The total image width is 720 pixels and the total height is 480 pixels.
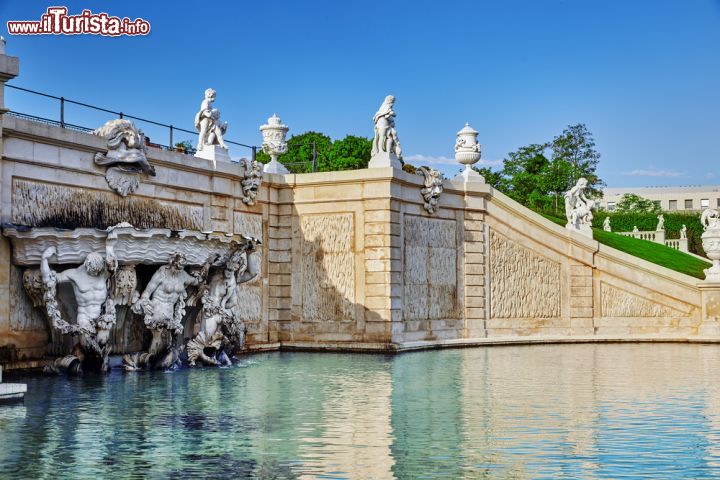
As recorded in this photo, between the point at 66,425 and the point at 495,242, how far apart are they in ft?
55.3

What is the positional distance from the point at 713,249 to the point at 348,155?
103 feet

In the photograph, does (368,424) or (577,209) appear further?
(577,209)

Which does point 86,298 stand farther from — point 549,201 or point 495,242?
point 549,201

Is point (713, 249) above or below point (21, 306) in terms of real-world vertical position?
above

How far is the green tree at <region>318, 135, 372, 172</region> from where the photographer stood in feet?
182

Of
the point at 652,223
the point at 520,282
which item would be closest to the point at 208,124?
the point at 520,282

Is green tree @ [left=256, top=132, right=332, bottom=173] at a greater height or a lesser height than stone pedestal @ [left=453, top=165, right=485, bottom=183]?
greater

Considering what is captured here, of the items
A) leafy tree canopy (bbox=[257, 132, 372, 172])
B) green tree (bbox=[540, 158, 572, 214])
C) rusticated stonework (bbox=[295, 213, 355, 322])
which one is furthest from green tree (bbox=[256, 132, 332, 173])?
rusticated stonework (bbox=[295, 213, 355, 322])

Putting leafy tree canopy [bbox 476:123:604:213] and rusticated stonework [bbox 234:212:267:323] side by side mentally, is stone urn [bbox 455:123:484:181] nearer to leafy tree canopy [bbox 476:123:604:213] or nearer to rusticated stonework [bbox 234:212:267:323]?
rusticated stonework [bbox 234:212:267:323]

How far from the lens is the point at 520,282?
25.8 metres

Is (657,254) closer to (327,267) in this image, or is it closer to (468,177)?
(468,177)

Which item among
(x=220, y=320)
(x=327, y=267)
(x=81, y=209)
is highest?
(x=81, y=209)

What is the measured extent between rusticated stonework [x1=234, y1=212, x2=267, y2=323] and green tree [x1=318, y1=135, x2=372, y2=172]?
108ft

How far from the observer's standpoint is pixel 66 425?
1017 cm
